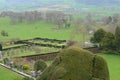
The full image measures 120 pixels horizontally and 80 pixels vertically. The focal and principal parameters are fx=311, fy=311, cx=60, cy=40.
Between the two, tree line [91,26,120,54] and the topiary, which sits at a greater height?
the topiary

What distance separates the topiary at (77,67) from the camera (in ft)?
47.6

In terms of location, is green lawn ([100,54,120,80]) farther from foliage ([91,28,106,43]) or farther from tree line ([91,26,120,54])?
foliage ([91,28,106,43])

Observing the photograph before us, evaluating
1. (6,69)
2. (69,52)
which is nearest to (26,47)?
(6,69)

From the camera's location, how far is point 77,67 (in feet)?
47.9

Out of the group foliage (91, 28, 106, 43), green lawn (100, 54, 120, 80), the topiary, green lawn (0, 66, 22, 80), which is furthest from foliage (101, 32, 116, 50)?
the topiary

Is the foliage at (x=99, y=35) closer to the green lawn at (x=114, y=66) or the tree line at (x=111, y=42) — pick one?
the tree line at (x=111, y=42)

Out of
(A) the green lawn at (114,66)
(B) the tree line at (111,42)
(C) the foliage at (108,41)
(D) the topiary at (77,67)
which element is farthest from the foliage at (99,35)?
(D) the topiary at (77,67)

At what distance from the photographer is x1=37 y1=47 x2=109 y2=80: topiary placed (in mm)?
14523

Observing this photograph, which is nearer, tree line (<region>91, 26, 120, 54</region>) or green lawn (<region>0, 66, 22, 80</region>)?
green lawn (<region>0, 66, 22, 80</region>)

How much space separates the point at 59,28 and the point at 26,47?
39.8 metres

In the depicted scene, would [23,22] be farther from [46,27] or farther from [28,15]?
[46,27]

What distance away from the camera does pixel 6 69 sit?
2867 centimetres

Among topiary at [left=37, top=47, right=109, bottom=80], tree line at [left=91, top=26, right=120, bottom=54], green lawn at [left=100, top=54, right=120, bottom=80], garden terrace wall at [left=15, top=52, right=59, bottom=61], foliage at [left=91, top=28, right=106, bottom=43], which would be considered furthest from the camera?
foliage at [left=91, top=28, right=106, bottom=43]

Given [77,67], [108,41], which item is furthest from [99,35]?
[77,67]
